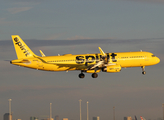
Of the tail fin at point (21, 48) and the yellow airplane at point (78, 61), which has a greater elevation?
the tail fin at point (21, 48)

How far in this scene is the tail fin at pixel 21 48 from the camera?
393 ft

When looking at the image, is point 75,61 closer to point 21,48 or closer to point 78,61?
point 78,61

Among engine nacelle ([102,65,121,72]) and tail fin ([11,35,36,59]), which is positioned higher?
tail fin ([11,35,36,59])

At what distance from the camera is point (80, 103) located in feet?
484

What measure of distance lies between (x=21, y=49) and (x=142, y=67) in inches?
1427

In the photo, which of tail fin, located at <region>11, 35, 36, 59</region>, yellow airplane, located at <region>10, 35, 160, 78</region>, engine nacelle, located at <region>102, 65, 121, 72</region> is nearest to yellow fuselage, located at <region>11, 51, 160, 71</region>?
yellow airplane, located at <region>10, 35, 160, 78</region>

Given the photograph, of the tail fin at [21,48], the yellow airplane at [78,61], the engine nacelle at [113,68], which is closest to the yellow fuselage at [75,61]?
the yellow airplane at [78,61]

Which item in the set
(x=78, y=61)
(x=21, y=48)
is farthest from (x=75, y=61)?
(x=21, y=48)

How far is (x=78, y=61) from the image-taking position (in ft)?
390

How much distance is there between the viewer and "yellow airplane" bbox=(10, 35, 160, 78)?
11794cm

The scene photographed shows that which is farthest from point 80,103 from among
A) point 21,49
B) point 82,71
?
point 21,49

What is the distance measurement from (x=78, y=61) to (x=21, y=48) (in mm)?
16696

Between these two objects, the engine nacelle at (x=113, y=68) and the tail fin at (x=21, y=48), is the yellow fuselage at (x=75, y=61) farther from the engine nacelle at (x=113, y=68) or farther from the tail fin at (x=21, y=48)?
the tail fin at (x=21, y=48)

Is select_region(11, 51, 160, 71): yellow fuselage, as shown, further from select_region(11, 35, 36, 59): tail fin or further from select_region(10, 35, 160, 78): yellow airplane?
select_region(11, 35, 36, 59): tail fin
